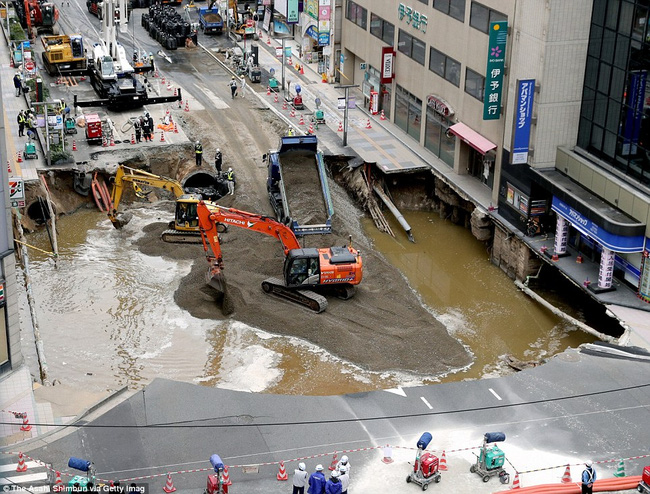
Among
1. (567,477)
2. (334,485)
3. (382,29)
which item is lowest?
(567,477)

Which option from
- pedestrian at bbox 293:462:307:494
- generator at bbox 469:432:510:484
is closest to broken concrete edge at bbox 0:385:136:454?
pedestrian at bbox 293:462:307:494

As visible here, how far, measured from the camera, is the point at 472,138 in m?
55.8

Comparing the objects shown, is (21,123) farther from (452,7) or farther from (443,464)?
(443,464)

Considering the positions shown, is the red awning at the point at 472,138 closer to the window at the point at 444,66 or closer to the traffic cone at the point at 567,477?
the window at the point at 444,66

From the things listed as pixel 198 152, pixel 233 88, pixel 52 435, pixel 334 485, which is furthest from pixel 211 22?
pixel 334 485

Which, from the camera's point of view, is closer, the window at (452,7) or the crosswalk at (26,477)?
the crosswalk at (26,477)

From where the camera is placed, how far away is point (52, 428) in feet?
117

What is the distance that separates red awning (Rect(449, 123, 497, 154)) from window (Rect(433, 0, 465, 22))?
19.4ft

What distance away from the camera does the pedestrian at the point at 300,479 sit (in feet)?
103

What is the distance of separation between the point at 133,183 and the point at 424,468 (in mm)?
29189

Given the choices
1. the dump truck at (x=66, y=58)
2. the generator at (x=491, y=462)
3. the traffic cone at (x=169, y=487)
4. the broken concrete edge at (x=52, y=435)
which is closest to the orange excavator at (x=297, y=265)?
the broken concrete edge at (x=52, y=435)

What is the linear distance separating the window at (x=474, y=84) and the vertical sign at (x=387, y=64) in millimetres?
9430

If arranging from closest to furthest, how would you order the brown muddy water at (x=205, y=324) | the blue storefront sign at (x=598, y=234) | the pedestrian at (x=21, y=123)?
the brown muddy water at (x=205, y=324), the blue storefront sign at (x=598, y=234), the pedestrian at (x=21, y=123)

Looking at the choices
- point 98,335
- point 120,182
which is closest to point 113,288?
point 98,335
